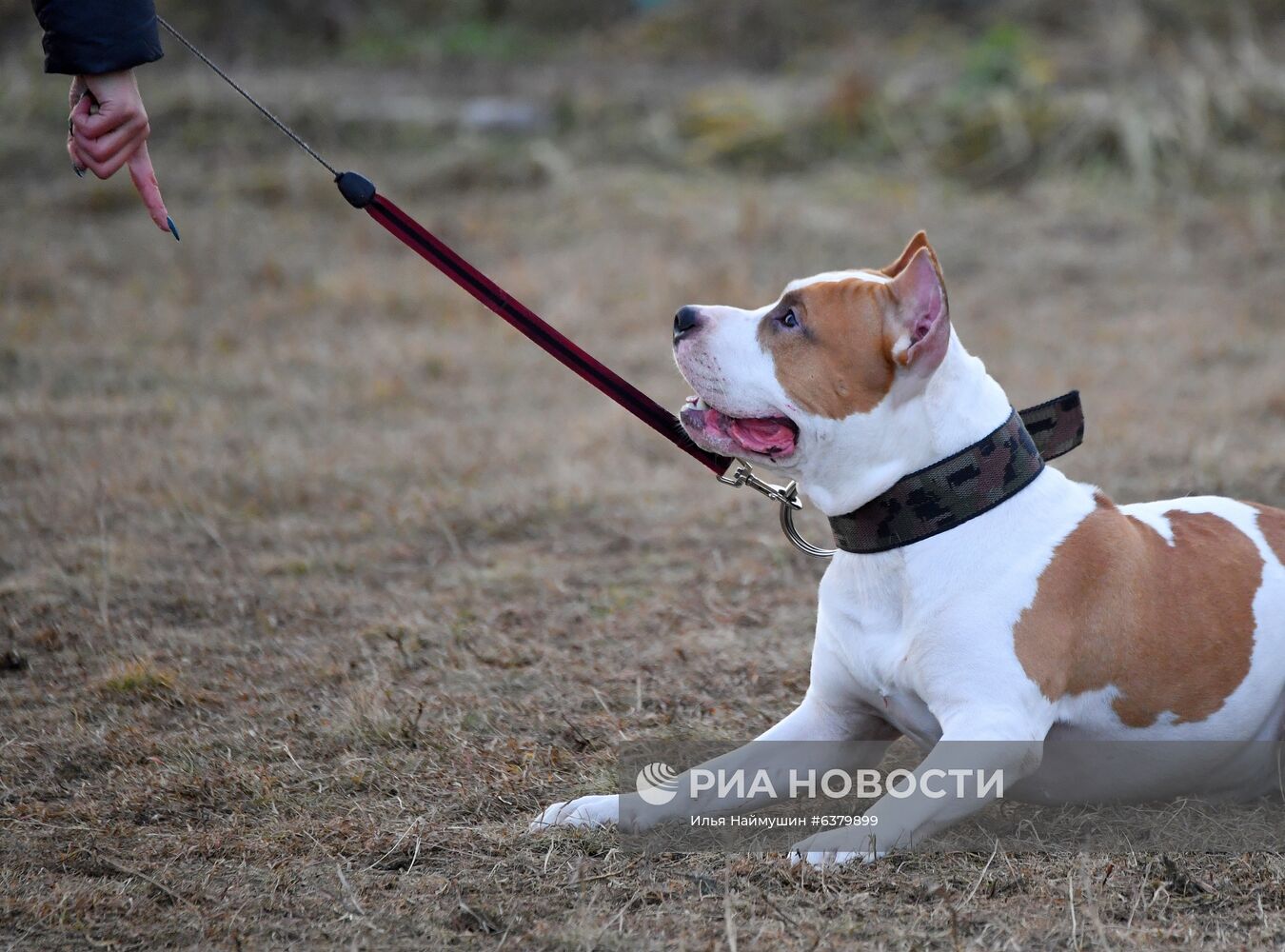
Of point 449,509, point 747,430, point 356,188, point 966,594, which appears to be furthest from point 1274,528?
point 449,509

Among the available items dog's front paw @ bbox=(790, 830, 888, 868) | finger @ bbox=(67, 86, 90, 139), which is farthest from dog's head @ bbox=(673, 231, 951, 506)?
finger @ bbox=(67, 86, 90, 139)

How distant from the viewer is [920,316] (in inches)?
114

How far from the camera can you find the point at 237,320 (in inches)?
327

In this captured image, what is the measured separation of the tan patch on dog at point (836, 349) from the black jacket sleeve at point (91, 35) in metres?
1.54

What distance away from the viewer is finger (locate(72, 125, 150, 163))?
3.24 metres

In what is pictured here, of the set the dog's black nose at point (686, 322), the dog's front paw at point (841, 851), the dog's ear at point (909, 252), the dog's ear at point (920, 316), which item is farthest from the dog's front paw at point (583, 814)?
the dog's ear at point (909, 252)

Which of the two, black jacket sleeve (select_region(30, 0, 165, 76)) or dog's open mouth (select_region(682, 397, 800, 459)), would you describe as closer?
dog's open mouth (select_region(682, 397, 800, 459))

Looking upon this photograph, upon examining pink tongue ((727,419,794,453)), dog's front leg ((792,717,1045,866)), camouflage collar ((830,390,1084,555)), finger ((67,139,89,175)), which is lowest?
dog's front leg ((792,717,1045,866))

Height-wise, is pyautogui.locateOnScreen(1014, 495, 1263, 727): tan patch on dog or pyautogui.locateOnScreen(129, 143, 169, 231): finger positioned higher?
pyautogui.locateOnScreen(129, 143, 169, 231): finger

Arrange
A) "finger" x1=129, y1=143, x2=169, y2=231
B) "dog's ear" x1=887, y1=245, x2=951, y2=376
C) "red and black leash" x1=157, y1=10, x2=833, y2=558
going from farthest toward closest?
"red and black leash" x1=157, y1=10, x2=833, y2=558 → "finger" x1=129, y1=143, x2=169, y2=231 → "dog's ear" x1=887, y1=245, x2=951, y2=376

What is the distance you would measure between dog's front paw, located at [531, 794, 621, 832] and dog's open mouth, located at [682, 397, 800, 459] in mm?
797

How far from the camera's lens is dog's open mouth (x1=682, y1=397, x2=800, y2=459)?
2992 millimetres

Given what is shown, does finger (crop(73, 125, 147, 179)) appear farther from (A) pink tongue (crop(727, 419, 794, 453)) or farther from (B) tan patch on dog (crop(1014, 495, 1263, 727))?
(B) tan patch on dog (crop(1014, 495, 1263, 727))

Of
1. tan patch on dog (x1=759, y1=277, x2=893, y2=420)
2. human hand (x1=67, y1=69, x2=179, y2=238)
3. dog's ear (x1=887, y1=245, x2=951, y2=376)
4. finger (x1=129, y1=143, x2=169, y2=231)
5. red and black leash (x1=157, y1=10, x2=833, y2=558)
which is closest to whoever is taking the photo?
dog's ear (x1=887, y1=245, x2=951, y2=376)
